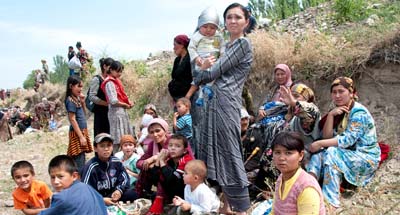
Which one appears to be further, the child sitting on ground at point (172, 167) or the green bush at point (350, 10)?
the green bush at point (350, 10)

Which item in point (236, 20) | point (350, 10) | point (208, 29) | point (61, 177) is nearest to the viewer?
point (61, 177)

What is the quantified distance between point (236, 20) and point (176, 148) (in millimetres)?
1355

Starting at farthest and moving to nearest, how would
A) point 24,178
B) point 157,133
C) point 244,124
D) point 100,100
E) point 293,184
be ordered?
point 100,100, point 244,124, point 157,133, point 24,178, point 293,184

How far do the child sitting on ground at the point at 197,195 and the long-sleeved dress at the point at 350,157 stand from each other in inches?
37.0

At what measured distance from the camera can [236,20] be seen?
352 centimetres

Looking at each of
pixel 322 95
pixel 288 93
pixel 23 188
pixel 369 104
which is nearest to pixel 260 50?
pixel 322 95

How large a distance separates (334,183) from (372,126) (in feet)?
2.13

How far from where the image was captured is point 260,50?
6875 mm

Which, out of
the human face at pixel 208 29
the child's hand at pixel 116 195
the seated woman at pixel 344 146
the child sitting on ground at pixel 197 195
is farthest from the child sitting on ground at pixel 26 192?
the seated woman at pixel 344 146

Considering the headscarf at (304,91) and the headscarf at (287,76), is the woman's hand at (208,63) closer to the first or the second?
the headscarf at (304,91)

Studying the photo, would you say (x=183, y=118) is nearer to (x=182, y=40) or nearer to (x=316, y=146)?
(x=182, y=40)

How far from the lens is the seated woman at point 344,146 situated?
3.87 m

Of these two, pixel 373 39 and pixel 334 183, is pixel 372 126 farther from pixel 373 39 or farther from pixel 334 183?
pixel 373 39

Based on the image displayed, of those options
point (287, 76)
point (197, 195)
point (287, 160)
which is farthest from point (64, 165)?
point (287, 76)
